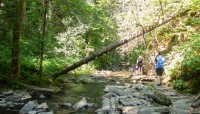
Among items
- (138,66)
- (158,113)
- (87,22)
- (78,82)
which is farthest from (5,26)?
(138,66)

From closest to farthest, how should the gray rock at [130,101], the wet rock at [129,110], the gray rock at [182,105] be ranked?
1. the wet rock at [129,110]
2. the gray rock at [182,105]
3. the gray rock at [130,101]

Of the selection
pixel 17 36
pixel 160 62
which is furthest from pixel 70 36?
pixel 160 62

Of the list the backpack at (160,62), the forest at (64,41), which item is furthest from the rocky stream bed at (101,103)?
the backpack at (160,62)

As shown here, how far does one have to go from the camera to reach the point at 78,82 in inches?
689

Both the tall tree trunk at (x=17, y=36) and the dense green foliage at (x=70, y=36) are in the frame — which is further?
the dense green foliage at (x=70, y=36)

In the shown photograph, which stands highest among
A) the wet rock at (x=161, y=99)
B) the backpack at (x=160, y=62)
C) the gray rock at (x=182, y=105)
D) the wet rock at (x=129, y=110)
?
the backpack at (x=160, y=62)

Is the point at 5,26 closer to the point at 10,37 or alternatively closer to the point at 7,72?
the point at 10,37

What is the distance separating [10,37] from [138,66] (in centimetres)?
1042

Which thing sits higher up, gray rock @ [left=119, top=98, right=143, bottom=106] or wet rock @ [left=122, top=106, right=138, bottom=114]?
gray rock @ [left=119, top=98, right=143, bottom=106]

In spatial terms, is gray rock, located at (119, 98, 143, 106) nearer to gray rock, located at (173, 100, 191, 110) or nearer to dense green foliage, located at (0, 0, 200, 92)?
gray rock, located at (173, 100, 191, 110)

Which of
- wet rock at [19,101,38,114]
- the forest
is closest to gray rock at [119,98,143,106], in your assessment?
the forest

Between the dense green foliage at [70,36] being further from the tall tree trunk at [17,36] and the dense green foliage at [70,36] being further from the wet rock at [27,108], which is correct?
the wet rock at [27,108]

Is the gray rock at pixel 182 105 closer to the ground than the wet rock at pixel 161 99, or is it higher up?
closer to the ground

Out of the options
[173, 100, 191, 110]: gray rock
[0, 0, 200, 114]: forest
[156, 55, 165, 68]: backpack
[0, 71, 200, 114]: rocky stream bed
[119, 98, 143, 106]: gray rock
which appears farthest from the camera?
[156, 55, 165, 68]: backpack
